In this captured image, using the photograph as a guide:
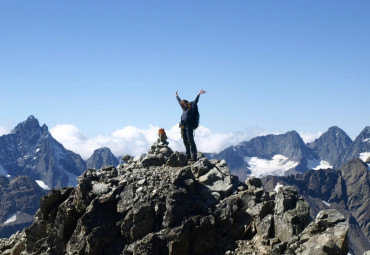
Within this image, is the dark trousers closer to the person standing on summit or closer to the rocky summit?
the person standing on summit

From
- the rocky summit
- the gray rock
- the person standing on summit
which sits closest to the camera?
the gray rock

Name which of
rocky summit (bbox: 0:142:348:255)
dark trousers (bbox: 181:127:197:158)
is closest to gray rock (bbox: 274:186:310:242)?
rocky summit (bbox: 0:142:348:255)

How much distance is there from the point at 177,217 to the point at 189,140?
457 inches

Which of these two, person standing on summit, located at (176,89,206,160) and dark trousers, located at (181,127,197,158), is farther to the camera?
dark trousers, located at (181,127,197,158)

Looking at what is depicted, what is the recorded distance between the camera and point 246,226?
37750mm

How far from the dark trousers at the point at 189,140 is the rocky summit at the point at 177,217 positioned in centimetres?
308

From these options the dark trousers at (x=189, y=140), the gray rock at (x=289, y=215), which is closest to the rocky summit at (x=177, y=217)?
the gray rock at (x=289, y=215)

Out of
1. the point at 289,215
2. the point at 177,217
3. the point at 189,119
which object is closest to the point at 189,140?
the point at 189,119

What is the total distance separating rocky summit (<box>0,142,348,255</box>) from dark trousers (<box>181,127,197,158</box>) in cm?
308

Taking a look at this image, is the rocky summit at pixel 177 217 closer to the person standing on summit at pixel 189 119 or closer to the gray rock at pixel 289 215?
the gray rock at pixel 289 215

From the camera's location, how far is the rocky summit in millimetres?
35188

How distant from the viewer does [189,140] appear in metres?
48.4

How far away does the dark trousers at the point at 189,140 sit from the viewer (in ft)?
157

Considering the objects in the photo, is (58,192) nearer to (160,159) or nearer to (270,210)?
(160,159)
